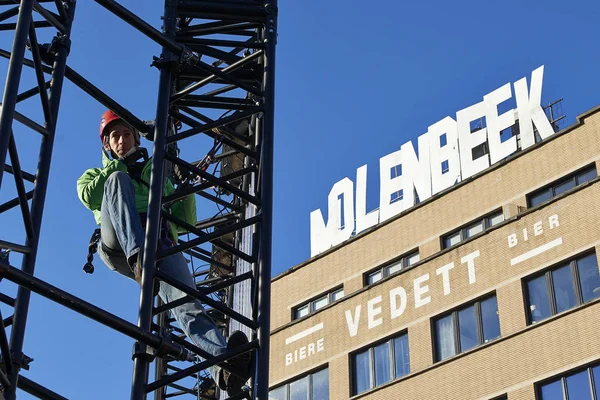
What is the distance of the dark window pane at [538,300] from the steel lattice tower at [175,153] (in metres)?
17.8

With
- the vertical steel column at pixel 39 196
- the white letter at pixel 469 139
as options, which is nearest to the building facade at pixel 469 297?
the white letter at pixel 469 139

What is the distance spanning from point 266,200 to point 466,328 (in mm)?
22658

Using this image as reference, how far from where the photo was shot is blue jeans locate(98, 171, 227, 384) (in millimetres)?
9812

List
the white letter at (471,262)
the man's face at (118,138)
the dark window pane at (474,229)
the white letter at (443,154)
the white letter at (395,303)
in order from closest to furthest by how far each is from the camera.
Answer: the man's face at (118,138) < the white letter at (471,262) < the dark window pane at (474,229) < the white letter at (395,303) < the white letter at (443,154)

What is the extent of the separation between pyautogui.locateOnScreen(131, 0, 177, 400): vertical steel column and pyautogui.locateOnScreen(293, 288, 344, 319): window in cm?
2735

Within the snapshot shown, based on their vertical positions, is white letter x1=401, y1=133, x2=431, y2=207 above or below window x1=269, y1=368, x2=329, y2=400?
above

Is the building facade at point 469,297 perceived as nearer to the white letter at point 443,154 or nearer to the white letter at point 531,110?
the white letter at point 443,154

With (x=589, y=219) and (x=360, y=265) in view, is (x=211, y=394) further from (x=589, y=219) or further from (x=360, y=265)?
(x=360, y=265)

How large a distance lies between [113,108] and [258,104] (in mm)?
1680

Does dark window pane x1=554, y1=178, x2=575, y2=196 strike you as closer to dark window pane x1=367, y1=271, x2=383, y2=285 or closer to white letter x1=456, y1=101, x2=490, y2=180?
white letter x1=456, y1=101, x2=490, y2=180

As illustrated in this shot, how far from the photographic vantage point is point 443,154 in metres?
38.3

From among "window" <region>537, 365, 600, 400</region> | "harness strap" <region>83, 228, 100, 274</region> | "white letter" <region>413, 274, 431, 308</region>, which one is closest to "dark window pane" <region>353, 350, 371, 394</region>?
"white letter" <region>413, 274, 431, 308</region>

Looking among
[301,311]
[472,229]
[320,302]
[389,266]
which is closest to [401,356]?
[389,266]

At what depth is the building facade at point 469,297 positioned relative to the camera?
2961 centimetres
